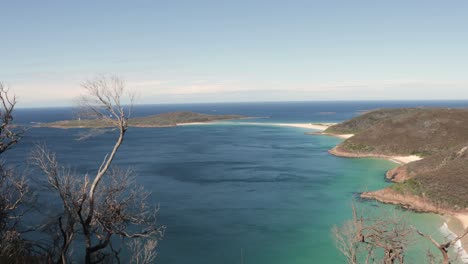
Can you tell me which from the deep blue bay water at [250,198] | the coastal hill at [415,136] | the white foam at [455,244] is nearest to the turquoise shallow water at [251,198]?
the deep blue bay water at [250,198]

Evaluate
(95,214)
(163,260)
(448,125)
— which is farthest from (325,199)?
(448,125)

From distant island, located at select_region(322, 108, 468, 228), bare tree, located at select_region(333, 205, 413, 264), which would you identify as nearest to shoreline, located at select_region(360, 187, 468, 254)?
distant island, located at select_region(322, 108, 468, 228)

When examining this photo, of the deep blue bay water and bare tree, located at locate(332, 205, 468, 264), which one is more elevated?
bare tree, located at locate(332, 205, 468, 264)

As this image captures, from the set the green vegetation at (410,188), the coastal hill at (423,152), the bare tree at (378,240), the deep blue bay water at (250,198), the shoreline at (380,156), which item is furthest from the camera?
the shoreline at (380,156)

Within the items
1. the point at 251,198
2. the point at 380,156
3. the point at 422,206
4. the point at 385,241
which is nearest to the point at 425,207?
the point at 422,206

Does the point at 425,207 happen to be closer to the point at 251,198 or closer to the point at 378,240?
the point at 251,198

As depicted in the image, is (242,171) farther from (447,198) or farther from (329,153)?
(447,198)

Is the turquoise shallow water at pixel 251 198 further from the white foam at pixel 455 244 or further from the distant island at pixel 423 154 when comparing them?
the distant island at pixel 423 154

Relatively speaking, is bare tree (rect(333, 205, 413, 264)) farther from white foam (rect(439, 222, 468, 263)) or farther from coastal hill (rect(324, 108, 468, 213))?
coastal hill (rect(324, 108, 468, 213))
